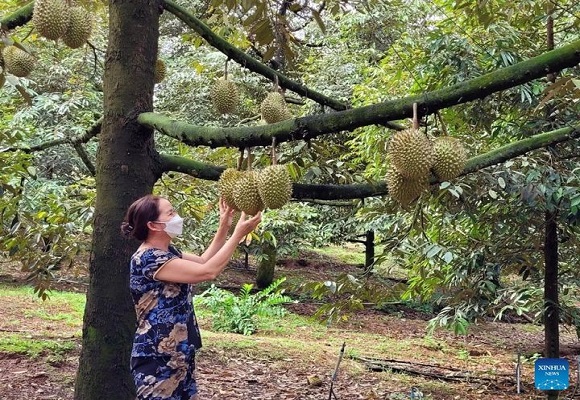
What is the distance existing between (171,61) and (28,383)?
794 cm

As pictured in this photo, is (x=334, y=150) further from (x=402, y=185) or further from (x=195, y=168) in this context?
(x=402, y=185)

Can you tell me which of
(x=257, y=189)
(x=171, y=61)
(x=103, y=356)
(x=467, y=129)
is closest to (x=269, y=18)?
(x=257, y=189)

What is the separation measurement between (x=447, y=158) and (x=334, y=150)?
210cm

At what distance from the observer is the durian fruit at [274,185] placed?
5.50 ft

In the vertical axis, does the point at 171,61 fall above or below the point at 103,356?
above

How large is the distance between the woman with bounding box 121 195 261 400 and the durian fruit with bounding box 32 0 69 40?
2.37ft

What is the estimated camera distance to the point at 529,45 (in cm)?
459

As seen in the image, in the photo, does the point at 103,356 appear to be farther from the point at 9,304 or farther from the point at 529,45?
the point at 9,304

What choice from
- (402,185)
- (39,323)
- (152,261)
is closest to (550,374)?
(402,185)

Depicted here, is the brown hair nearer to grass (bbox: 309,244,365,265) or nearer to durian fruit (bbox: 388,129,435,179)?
durian fruit (bbox: 388,129,435,179)

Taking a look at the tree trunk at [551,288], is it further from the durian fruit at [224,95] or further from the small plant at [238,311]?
the small plant at [238,311]

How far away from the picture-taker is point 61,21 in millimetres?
2301

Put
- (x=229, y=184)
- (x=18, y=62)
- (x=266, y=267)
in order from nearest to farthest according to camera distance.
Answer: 1. (x=229, y=184)
2. (x=18, y=62)
3. (x=266, y=267)

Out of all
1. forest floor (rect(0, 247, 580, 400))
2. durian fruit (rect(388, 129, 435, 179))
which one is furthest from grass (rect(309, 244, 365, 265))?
durian fruit (rect(388, 129, 435, 179))
